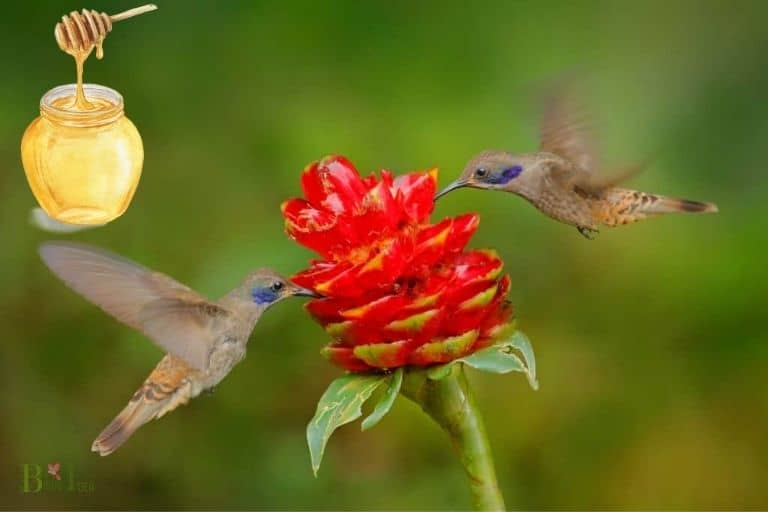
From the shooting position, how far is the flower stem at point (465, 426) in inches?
51.9

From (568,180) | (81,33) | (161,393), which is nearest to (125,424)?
(161,393)

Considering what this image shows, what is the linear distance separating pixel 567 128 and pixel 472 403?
0.37m

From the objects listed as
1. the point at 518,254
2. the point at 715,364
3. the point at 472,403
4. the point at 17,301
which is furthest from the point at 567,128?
the point at 17,301

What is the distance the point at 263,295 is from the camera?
1324mm

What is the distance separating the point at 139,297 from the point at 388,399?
25cm

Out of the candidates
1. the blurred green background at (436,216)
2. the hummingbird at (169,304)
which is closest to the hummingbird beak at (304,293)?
the hummingbird at (169,304)

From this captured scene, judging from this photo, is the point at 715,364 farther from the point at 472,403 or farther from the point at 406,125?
the point at 472,403

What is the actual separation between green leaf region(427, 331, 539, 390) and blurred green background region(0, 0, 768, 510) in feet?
3.19

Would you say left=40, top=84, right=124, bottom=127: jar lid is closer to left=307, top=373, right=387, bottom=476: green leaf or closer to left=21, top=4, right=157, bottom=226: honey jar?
left=21, top=4, right=157, bottom=226: honey jar

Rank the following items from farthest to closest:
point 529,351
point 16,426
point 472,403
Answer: point 16,426
point 472,403
point 529,351

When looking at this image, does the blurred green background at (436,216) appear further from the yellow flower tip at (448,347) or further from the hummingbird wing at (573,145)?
A: the yellow flower tip at (448,347)

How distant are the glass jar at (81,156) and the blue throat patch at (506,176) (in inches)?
14.1

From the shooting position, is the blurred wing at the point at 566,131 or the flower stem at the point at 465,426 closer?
the flower stem at the point at 465,426

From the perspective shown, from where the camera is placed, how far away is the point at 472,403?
1.34m
